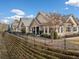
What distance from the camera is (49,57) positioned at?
6109 millimetres

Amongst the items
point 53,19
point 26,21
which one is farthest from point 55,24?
point 26,21

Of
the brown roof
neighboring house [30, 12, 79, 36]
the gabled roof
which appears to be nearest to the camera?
the brown roof

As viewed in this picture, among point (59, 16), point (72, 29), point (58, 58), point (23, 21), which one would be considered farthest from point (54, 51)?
point (23, 21)

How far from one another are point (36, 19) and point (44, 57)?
4360cm

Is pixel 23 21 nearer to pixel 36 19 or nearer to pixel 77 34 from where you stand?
pixel 36 19

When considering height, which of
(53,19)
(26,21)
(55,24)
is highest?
(26,21)

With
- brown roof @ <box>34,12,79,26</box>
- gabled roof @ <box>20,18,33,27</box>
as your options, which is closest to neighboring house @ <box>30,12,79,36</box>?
brown roof @ <box>34,12,79,26</box>

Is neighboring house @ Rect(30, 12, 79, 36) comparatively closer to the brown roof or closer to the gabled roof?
the brown roof

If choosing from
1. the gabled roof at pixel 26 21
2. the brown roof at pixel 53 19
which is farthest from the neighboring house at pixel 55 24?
the gabled roof at pixel 26 21

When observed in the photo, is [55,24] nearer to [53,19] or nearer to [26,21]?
[53,19]

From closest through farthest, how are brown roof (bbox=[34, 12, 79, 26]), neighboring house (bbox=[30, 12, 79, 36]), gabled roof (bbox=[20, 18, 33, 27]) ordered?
brown roof (bbox=[34, 12, 79, 26]) → neighboring house (bbox=[30, 12, 79, 36]) → gabled roof (bbox=[20, 18, 33, 27])

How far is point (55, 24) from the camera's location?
43.2 metres

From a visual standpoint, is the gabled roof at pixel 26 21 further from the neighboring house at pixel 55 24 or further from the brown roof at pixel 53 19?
the brown roof at pixel 53 19

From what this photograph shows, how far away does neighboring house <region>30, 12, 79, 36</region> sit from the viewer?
1734 inches
